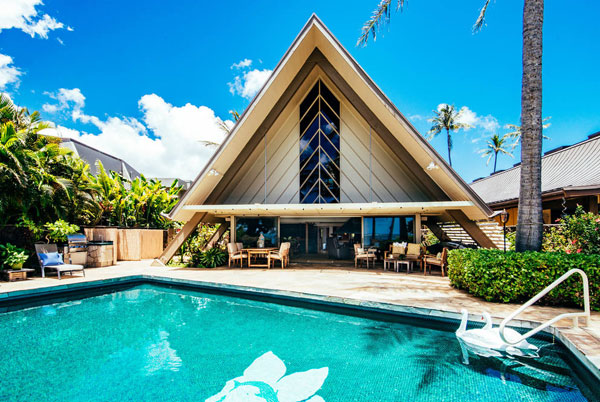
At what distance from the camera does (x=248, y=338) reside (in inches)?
207

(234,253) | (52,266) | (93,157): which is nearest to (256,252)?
(234,253)

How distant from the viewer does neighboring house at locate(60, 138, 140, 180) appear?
66.6 ft

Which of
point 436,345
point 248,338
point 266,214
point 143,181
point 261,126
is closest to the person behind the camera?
point 436,345

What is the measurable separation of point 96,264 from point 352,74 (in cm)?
1248

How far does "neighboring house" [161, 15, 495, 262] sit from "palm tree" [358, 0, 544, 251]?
83.1 inches

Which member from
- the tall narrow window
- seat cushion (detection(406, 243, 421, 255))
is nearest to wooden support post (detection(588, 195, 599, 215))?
seat cushion (detection(406, 243, 421, 255))

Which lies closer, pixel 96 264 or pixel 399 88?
pixel 96 264

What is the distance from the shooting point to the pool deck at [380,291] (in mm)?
4488

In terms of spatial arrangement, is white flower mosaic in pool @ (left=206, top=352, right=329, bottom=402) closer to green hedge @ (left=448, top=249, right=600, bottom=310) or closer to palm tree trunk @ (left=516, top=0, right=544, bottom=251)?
green hedge @ (left=448, top=249, right=600, bottom=310)

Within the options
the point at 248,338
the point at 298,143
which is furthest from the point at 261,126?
the point at 248,338

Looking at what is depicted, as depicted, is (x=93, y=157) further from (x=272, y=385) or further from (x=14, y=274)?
(x=272, y=385)

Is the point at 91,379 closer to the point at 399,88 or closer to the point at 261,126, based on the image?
the point at 261,126

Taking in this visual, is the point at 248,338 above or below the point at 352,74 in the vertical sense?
below

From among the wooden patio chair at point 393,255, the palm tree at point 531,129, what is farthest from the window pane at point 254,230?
the palm tree at point 531,129
